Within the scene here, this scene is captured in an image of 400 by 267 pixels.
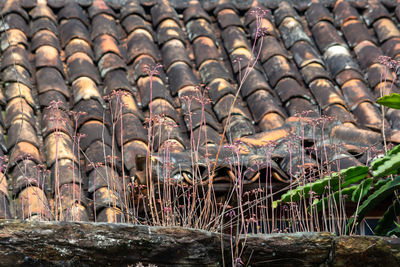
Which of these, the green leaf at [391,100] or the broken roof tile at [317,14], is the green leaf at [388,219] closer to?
the green leaf at [391,100]

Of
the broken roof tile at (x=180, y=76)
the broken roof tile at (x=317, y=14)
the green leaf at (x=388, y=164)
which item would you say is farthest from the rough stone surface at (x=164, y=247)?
the broken roof tile at (x=317, y=14)

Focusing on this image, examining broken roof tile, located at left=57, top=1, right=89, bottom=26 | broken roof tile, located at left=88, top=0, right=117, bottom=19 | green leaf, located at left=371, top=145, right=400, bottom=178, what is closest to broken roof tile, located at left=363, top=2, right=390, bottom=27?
broken roof tile, located at left=88, top=0, right=117, bottom=19

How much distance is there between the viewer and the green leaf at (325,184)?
3535mm

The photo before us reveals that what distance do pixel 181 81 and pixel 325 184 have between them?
286 cm

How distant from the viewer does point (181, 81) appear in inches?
245

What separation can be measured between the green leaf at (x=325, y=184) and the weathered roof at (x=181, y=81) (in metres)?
0.57

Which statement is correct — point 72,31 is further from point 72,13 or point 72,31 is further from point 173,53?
point 173,53

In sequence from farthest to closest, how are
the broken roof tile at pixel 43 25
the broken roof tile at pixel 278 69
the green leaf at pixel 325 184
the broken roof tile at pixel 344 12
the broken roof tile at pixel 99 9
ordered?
the broken roof tile at pixel 344 12 → the broken roof tile at pixel 99 9 → the broken roof tile at pixel 43 25 → the broken roof tile at pixel 278 69 → the green leaf at pixel 325 184

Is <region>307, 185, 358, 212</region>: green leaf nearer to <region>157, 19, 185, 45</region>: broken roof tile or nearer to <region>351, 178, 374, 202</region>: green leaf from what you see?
<region>351, 178, 374, 202</region>: green leaf

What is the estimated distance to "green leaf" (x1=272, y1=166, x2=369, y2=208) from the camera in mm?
3535

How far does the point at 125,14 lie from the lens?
24.2ft

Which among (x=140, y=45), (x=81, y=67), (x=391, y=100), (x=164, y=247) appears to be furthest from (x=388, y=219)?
(x=140, y=45)

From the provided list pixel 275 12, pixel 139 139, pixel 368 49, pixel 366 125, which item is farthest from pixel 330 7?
pixel 139 139

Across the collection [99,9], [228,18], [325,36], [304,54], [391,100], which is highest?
[99,9]
